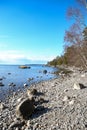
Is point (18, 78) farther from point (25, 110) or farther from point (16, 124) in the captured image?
point (16, 124)

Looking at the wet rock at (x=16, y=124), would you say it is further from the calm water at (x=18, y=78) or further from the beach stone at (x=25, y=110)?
the calm water at (x=18, y=78)

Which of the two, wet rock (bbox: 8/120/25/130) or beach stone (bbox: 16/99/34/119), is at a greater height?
beach stone (bbox: 16/99/34/119)

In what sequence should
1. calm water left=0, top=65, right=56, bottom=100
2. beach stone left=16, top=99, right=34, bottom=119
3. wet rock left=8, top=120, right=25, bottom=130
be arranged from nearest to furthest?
wet rock left=8, top=120, right=25, bottom=130
beach stone left=16, top=99, right=34, bottom=119
calm water left=0, top=65, right=56, bottom=100

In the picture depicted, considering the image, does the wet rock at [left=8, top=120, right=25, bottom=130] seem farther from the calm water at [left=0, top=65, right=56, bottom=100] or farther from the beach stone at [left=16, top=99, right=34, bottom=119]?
the calm water at [left=0, top=65, right=56, bottom=100]

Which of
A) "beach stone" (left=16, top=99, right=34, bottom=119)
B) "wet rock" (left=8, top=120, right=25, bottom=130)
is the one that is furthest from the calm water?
"wet rock" (left=8, top=120, right=25, bottom=130)

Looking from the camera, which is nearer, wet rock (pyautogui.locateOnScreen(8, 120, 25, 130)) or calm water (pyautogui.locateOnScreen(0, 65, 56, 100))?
wet rock (pyautogui.locateOnScreen(8, 120, 25, 130))

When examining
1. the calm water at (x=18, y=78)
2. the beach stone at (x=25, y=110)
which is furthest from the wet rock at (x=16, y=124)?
the calm water at (x=18, y=78)

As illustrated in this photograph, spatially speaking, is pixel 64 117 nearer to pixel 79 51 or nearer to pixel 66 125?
pixel 66 125

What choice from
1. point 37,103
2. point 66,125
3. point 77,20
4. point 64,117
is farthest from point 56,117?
point 77,20

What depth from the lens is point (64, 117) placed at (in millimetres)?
12500

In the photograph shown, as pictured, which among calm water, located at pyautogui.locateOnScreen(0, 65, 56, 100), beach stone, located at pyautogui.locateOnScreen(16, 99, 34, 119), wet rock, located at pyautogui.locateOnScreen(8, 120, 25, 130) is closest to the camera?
wet rock, located at pyautogui.locateOnScreen(8, 120, 25, 130)

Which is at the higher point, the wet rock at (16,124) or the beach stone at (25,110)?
the beach stone at (25,110)

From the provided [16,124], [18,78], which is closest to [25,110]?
[16,124]

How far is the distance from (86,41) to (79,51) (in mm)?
1741
